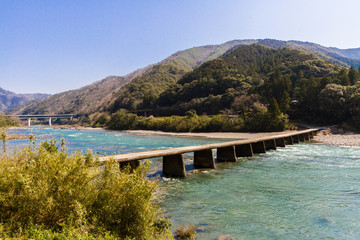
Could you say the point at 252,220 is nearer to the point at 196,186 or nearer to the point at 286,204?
the point at 286,204

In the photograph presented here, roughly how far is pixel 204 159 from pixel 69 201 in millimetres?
16449

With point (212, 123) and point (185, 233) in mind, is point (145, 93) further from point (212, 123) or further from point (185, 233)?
point (185, 233)

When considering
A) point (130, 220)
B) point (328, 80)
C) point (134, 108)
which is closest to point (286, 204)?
point (130, 220)

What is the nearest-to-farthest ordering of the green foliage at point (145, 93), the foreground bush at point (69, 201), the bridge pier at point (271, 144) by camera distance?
1. the foreground bush at point (69, 201)
2. the bridge pier at point (271, 144)
3. the green foliage at point (145, 93)

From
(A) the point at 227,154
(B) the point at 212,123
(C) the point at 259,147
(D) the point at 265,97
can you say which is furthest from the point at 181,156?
(D) the point at 265,97

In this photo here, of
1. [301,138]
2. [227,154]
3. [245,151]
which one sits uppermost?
[227,154]

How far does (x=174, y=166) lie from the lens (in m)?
18.1

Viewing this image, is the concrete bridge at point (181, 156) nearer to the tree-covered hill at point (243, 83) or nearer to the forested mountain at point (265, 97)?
the forested mountain at point (265, 97)

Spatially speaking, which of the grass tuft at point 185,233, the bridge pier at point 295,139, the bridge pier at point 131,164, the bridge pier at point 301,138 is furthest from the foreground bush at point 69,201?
the bridge pier at point 301,138

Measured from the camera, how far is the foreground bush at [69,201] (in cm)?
502

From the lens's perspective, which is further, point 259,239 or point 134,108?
point 134,108

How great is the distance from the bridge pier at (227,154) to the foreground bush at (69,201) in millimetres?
18891

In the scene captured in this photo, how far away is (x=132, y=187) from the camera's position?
5.98m

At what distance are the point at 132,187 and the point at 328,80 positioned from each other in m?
77.7
